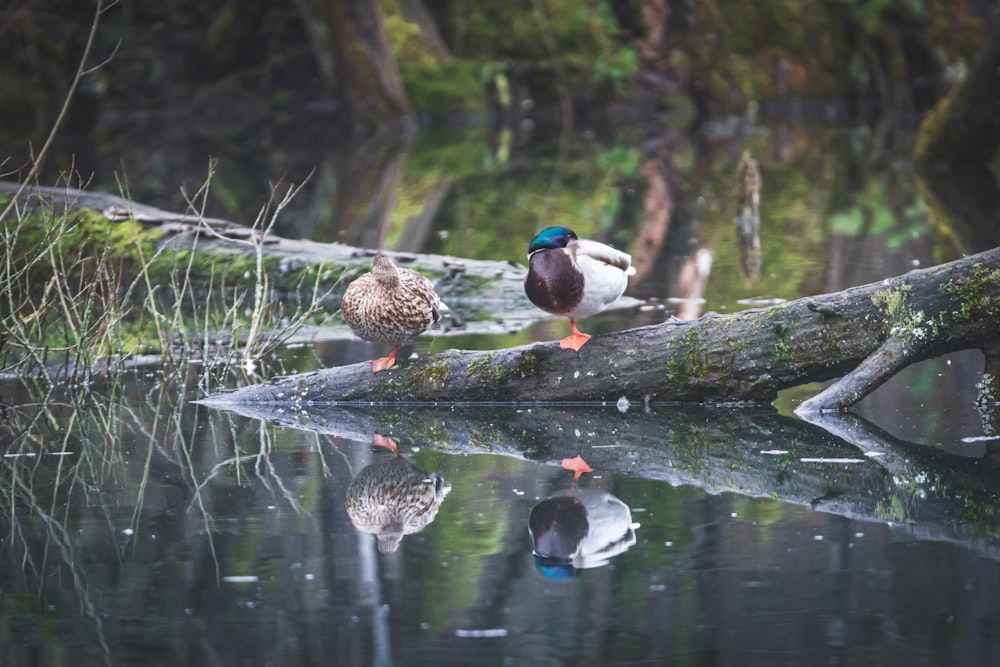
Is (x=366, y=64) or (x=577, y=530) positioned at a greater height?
(x=366, y=64)

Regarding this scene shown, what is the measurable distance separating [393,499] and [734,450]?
5.09ft

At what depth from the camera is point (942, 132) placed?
63.4ft

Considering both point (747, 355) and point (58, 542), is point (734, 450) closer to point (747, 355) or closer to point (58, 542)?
point (747, 355)

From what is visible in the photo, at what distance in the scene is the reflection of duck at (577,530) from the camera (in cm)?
500

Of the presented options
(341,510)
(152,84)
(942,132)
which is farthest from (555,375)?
(152,84)

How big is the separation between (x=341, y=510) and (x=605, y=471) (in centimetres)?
115

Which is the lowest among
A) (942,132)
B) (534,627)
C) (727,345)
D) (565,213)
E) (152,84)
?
(534,627)

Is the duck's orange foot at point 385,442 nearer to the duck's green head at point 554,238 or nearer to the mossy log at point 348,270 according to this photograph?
the duck's green head at point 554,238

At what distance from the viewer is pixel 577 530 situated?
17.5ft

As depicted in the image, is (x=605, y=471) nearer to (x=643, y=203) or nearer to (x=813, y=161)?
(x=643, y=203)

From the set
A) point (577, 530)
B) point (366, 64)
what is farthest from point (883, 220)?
point (366, 64)

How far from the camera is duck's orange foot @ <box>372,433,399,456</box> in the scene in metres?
→ 6.66

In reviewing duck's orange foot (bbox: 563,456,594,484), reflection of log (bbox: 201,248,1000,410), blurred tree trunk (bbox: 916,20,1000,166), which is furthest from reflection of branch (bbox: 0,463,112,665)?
blurred tree trunk (bbox: 916,20,1000,166)

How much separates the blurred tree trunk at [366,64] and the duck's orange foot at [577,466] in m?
25.0
